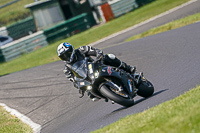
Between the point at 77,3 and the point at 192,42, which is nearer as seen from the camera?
the point at 192,42

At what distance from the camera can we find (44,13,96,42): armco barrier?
30.0 m

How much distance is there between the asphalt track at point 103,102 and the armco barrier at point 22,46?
38.9 feet

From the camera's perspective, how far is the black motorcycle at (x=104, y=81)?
7.77m

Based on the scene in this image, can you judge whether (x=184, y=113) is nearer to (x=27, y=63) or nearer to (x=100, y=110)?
(x=100, y=110)

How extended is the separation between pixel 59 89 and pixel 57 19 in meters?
24.3

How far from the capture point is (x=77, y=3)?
38.8 metres

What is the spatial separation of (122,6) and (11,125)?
76.3 feet

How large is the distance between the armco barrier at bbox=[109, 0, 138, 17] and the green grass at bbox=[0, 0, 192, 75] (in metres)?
1.06

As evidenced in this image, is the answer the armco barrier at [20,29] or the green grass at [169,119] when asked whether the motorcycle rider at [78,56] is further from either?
the armco barrier at [20,29]

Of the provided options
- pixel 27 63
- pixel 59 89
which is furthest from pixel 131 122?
pixel 27 63

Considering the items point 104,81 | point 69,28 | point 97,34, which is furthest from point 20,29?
point 104,81

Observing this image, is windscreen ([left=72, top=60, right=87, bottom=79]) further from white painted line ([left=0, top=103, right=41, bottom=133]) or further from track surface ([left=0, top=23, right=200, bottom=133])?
white painted line ([left=0, top=103, right=41, bottom=133])

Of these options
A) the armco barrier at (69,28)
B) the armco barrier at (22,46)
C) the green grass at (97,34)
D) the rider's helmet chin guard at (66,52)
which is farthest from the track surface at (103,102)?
the armco barrier at (69,28)

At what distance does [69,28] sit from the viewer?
30625 mm
